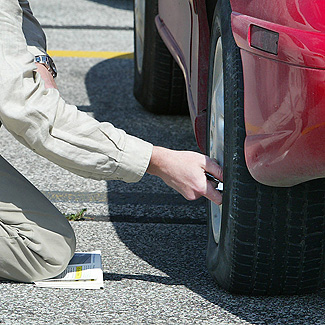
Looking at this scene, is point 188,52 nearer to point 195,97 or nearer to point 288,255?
point 195,97

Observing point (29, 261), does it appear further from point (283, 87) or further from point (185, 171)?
point (283, 87)

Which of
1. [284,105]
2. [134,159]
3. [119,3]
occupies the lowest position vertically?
[119,3]

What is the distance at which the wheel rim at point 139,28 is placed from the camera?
13.6 ft

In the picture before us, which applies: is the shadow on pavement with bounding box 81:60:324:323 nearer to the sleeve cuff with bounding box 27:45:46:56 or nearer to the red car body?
the red car body

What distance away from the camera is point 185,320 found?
6.65 feet

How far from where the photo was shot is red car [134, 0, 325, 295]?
5.60ft

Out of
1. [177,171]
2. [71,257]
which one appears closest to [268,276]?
[177,171]

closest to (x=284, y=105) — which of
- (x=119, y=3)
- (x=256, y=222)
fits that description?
(x=256, y=222)

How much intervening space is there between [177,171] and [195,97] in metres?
0.61

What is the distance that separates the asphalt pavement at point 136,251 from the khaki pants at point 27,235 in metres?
0.07

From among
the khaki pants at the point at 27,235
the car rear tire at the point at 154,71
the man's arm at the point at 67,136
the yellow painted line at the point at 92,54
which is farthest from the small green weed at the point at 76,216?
the yellow painted line at the point at 92,54

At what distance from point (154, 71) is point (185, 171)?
2118 millimetres

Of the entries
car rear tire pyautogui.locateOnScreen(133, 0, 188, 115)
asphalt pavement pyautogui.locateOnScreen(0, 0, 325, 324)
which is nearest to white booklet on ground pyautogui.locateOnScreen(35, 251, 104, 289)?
asphalt pavement pyautogui.locateOnScreen(0, 0, 325, 324)

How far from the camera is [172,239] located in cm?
269
